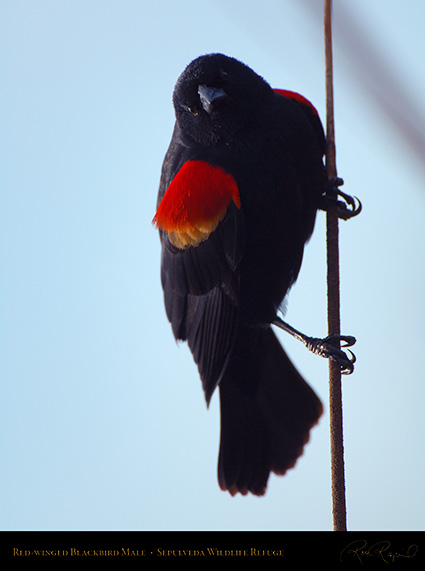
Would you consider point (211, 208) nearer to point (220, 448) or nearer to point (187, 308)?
point (187, 308)

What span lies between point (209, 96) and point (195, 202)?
1.34ft

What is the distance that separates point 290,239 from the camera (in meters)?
2.74

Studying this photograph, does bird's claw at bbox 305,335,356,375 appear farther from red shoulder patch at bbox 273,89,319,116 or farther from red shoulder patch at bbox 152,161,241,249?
red shoulder patch at bbox 273,89,319,116

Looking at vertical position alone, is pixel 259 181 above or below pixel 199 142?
below

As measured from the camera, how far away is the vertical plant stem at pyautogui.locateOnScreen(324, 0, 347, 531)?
64.6 inches

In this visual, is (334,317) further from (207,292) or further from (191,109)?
(191,109)

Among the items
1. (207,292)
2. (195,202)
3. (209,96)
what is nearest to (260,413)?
(207,292)

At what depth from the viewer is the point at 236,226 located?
2.67m

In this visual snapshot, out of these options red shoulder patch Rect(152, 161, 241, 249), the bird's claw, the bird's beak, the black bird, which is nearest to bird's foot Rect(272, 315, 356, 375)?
the bird's claw

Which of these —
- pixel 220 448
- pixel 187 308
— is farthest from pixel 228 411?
pixel 187 308

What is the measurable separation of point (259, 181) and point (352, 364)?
30.9 inches

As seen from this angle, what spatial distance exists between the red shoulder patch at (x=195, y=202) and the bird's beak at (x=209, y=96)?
219 millimetres
